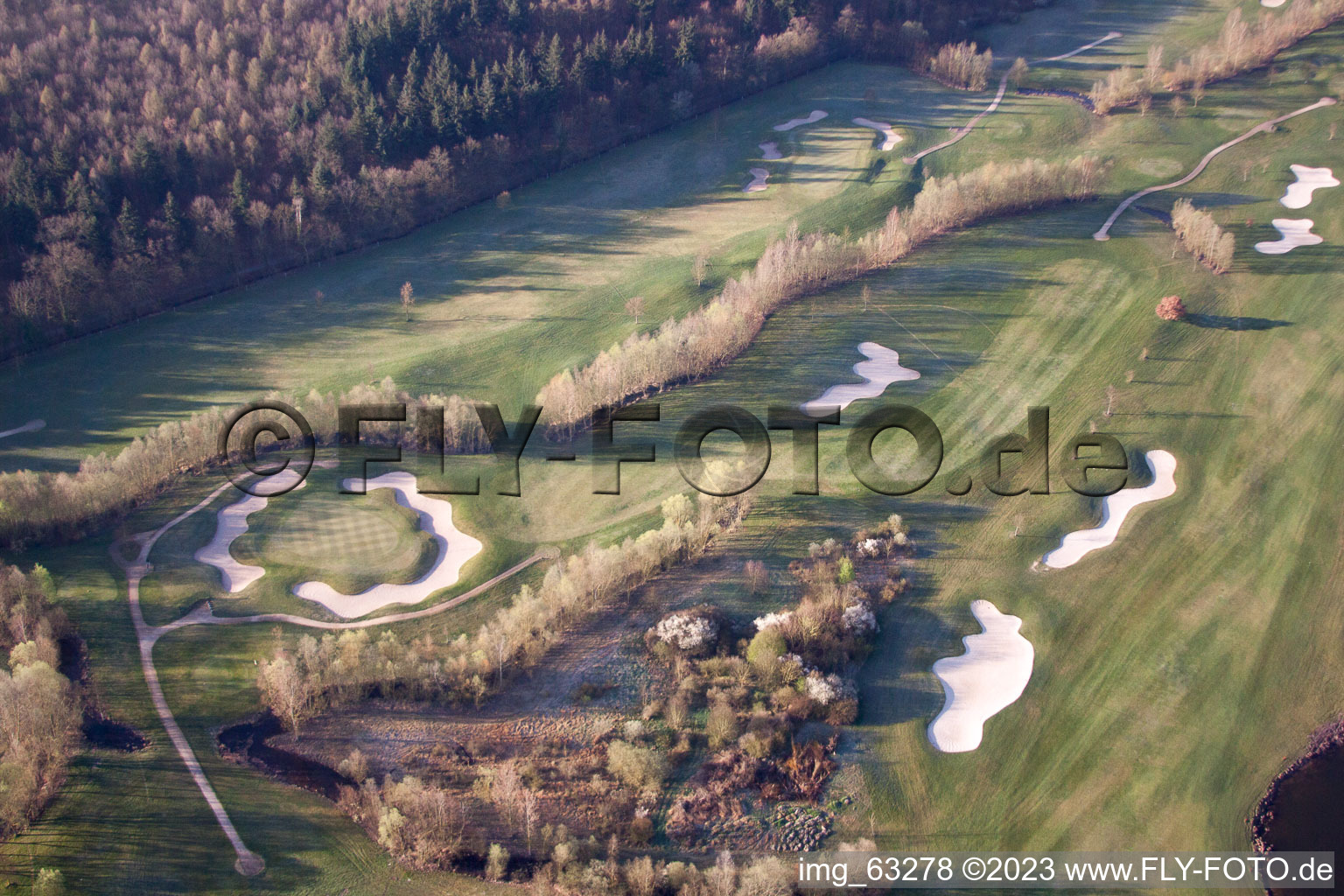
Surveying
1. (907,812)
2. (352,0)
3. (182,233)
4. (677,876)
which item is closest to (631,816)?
(677,876)

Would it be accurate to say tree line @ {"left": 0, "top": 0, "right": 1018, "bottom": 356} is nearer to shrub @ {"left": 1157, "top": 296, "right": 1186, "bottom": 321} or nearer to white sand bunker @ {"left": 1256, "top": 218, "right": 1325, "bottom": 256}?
white sand bunker @ {"left": 1256, "top": 218, "right": 1325, "bottom": 256}

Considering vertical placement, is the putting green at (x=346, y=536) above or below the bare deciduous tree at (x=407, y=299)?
below

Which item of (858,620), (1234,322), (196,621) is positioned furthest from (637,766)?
(1234,322)

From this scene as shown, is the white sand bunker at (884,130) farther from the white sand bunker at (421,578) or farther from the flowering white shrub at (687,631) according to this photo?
the flowering white shrub at (687,631)

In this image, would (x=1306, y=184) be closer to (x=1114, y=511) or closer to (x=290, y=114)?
(x=1114, y=511)

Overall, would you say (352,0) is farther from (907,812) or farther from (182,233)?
(907,812)

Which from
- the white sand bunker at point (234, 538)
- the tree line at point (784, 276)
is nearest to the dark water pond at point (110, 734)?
the white sand bunker at point (234, 538)
